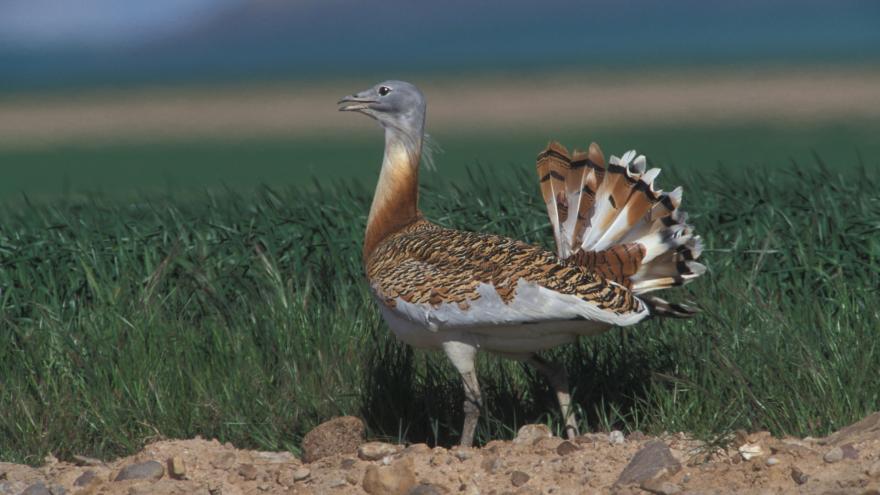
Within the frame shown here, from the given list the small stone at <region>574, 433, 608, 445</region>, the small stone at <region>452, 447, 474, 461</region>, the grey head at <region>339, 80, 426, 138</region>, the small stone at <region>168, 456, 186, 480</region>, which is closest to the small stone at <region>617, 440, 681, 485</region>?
the small stone at <region>574, 433, 608, 445</region>

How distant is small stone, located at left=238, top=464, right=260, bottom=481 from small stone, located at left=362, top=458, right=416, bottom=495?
435 millimetres

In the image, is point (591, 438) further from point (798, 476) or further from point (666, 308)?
point (798, 476)

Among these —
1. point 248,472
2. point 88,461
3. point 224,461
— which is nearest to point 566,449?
point 248,472

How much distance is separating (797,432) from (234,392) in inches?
85.9

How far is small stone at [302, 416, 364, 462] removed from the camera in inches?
184

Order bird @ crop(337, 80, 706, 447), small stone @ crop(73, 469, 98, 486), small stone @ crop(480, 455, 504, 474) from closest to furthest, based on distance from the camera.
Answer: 1. small stone @ crop(480, 455, 504, 474)
2. bird @ crop(337, 80, 706, 447)
3. small stone @ crop(73, 469, 98, 486)

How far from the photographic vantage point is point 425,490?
13.6 feet

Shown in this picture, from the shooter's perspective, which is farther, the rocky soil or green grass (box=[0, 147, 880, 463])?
green grass (box=[0, 147, 880, 463])

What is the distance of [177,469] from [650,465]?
1.64 m

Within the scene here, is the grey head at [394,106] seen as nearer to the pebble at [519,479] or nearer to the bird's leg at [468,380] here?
the bird's leg at [468,380]

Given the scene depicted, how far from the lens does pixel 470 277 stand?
4.54m

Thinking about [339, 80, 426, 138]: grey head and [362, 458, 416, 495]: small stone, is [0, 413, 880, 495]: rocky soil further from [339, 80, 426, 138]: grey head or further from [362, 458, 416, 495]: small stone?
[339, 80, 426, 138]: grey head

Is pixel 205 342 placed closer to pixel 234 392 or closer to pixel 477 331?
pixel 234 392

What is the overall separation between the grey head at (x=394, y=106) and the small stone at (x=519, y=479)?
5.14 ft
